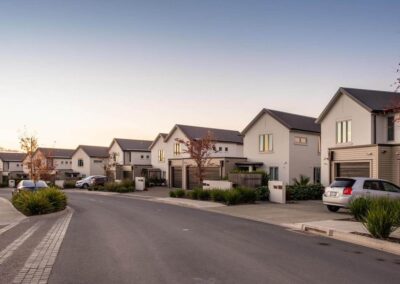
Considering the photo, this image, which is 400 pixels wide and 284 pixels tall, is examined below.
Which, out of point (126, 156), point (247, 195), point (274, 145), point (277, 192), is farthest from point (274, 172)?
point (126, 156)

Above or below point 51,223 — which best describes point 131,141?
above

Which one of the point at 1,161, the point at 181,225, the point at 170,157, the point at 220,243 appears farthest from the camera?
the point at 1,161

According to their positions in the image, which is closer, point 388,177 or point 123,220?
point 123,220

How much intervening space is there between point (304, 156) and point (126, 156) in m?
32.1

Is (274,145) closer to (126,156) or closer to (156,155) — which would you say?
(156,155)

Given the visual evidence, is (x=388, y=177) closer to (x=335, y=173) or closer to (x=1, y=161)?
(x=335, y=173)

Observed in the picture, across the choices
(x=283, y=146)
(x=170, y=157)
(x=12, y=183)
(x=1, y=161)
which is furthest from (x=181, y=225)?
(x=1, y=161)

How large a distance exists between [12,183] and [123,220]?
179ft

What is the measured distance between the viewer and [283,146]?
122ft

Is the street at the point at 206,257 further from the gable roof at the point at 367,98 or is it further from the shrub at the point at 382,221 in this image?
the gable roof at the point at 367,98

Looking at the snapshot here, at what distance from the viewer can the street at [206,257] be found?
783 centimetres

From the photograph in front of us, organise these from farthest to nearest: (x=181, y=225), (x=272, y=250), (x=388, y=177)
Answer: (x=388, y=177)
(x=181, y=225)
(x=272, y=250)

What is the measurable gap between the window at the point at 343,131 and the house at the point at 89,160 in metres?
44.8

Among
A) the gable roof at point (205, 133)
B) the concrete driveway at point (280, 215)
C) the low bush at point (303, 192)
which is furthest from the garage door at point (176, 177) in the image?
the concrete driveway at point (280, 215)
